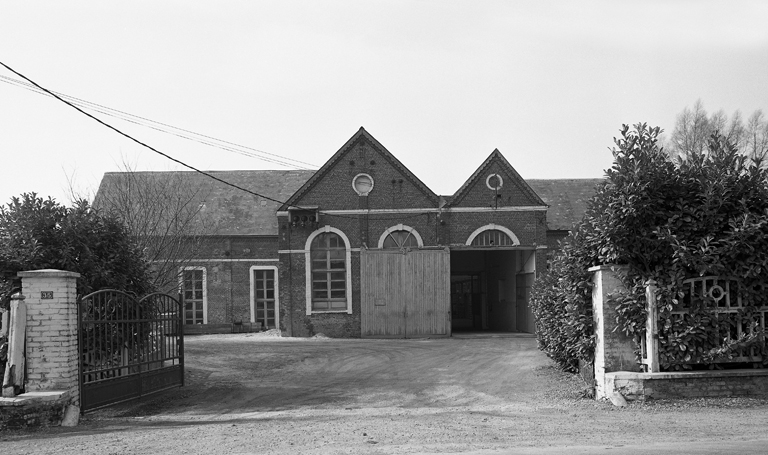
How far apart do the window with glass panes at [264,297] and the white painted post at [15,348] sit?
24.8 m

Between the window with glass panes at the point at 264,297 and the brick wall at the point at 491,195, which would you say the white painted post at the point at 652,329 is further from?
the window with glass panes at the point at 264,297

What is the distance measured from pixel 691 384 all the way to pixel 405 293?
17791 mm

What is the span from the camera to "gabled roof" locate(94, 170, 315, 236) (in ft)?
118

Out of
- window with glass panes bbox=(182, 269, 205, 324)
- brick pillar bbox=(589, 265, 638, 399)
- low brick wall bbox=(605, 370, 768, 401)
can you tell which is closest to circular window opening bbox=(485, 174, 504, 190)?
→ window with glass panes bbox=(182, 269, 205, 324)

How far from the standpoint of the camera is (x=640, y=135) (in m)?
12.6

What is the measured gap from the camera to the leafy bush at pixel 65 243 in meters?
12.6

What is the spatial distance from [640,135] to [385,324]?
1785 centimetres

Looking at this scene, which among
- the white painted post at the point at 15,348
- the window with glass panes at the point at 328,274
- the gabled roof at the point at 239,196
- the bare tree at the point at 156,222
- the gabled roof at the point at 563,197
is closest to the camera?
the white painted post at the point at 15,348

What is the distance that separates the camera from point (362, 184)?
29.8 metres

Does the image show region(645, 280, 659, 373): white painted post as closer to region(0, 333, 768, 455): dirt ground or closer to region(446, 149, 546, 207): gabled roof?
region(0, 333, 768, 455): dirt ground

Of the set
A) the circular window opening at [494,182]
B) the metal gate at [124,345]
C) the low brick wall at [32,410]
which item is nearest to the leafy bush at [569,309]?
the metal gate at [124,345]

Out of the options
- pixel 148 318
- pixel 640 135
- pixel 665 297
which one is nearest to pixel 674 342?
pixel 665 297

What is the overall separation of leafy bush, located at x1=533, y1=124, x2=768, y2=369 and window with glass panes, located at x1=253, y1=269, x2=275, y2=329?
24932 millimetres

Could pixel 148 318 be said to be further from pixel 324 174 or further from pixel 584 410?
pixel 324 174
